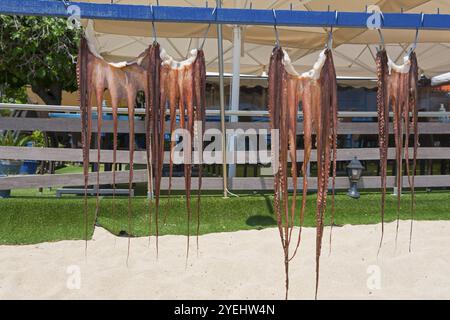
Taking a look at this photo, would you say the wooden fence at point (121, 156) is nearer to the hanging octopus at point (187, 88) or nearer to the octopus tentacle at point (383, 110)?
the hanging octopus at point (187, 88)

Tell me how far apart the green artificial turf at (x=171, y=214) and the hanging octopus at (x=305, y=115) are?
2.88 metres

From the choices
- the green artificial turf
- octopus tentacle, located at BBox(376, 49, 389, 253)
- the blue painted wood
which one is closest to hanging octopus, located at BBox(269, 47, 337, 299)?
octopus tentacle, located at BBox(376, 49, 389, 253)

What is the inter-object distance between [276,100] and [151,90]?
61cm

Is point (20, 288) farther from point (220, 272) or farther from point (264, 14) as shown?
point (264, 14)

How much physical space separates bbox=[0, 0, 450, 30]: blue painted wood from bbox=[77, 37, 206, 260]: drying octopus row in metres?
0.23

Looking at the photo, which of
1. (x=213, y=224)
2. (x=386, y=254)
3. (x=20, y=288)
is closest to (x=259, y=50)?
(x=213, y=224)

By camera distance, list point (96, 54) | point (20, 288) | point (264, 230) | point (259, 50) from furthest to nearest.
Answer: point (259, 50), point (264, 230), point (20, 288), point (96, 54)

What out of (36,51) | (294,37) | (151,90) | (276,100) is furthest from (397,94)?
(36,51)

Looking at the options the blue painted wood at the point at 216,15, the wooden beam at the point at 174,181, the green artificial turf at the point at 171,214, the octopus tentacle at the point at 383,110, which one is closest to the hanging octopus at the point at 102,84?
the blue painted wood at the point at 216,15

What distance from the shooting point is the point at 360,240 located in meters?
4.33

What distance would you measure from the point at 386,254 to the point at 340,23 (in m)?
2.54

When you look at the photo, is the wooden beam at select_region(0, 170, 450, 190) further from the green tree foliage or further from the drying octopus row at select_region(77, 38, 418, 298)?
the green tree foliage

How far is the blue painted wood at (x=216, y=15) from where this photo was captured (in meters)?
2.09

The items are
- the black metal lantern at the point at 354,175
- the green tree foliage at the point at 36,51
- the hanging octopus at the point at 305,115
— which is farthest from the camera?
the green tree foliage at the point at 36,51
